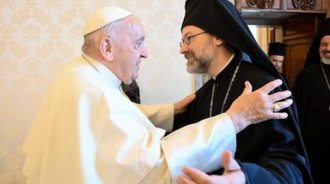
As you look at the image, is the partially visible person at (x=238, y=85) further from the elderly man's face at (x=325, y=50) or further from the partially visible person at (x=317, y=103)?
the elderly man's face at (x=325, y=50)

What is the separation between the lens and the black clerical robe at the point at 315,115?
321cm

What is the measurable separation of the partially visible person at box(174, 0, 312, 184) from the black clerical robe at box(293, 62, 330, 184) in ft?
5.82

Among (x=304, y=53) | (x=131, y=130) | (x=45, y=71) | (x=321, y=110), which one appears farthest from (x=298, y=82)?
(x=131, y=130)

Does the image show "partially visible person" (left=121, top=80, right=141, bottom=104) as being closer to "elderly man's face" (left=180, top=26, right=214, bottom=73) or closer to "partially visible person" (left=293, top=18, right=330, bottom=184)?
"elderly man's face" (left=180, top=26, right=214, bottom=73)

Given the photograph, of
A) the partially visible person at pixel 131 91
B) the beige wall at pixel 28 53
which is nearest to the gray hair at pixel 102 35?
the partially visible person at pixel 131 91

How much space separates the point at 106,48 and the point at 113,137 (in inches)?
17.3

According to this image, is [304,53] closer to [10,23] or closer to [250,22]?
[250,22]

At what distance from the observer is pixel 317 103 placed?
3.32m

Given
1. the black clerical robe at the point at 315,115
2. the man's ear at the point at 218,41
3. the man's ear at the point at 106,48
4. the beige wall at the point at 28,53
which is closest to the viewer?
the man's ear at the point at 106,48

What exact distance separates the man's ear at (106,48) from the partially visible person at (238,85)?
0.52 meters

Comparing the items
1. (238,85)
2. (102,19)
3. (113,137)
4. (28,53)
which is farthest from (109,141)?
(28,53)

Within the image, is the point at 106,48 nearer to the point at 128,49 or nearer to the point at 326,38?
the point at 128,49

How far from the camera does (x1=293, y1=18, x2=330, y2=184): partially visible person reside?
10.5 feet

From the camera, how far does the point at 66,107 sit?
1276mm
